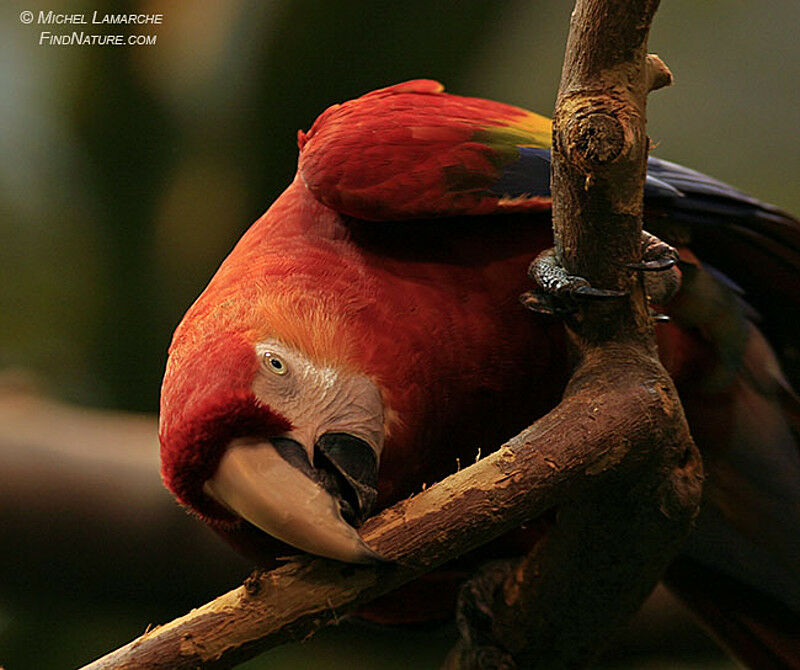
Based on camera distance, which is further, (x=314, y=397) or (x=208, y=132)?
(x=208, y=132)

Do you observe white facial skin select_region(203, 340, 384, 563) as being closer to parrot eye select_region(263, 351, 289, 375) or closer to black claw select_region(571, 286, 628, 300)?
parrot eye select_region(263, 351, 289, 375)

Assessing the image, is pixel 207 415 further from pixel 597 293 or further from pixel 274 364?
pixel 597 293

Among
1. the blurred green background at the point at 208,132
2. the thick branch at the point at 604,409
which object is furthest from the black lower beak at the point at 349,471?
the blurred green background at the point at 208,132

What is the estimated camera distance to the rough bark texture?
2.02 ft

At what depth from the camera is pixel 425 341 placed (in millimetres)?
882

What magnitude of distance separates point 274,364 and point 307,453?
0.29ft

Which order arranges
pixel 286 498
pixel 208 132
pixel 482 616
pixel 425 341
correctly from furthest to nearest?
pixel 208 132 → pixel 482 616 → pixel 425 341 → pixel 286 498

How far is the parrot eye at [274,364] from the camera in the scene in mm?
745

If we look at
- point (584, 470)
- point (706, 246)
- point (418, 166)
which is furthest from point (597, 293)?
point (706, 246)

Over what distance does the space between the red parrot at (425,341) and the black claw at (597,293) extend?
0.17 metres

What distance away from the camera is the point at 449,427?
2.99ft

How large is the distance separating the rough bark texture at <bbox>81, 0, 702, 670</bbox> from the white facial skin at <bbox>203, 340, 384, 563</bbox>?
0.08 feet

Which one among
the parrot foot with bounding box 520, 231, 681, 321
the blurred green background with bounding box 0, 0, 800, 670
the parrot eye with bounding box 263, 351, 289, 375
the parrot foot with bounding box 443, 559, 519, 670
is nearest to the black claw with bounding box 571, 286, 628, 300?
the parrot foot with bounding box 520, 231, 681, 321

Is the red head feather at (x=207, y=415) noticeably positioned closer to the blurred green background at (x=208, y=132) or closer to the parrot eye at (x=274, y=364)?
the parrot eye at (x=274, y=364)
